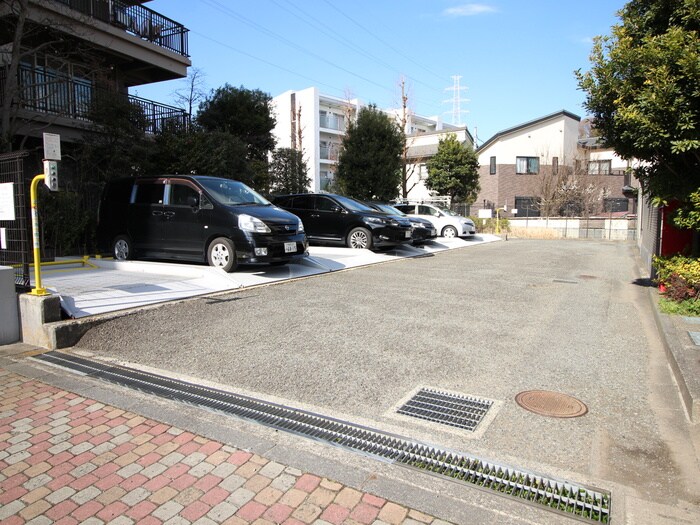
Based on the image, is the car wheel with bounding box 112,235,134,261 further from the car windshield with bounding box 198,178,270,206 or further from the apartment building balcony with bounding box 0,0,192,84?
the apartment building balcony with bounding box 0,0,192,84

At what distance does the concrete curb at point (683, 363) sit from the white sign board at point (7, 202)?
706 cm

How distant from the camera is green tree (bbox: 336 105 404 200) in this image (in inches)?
842

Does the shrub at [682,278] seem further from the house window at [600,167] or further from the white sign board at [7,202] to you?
the house window at [600,167]

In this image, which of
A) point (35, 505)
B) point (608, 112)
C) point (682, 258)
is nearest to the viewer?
point (35, 505)

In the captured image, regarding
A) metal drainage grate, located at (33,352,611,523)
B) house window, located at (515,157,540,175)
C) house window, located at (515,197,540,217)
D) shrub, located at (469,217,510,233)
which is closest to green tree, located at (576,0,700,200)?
metal drainage grate, located at (33,352,611,523)

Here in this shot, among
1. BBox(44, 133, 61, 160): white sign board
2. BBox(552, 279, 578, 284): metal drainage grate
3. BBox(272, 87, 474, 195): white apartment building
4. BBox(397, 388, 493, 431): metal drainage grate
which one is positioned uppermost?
BBox(272, 87, 474, 195): white apartment building

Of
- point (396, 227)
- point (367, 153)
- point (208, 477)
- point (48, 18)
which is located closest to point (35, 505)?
point (208, 477)

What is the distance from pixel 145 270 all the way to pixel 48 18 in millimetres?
7721

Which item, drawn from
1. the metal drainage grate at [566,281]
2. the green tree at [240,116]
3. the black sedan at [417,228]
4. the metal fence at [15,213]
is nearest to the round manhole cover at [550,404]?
the metal fence at [15,213]

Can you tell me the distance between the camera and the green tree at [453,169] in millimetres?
28094

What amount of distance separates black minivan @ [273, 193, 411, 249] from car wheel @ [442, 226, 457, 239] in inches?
305

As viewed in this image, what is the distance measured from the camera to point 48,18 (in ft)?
39.7

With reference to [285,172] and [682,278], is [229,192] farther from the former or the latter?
[285,172]

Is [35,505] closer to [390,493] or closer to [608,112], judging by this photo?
[390,493]
